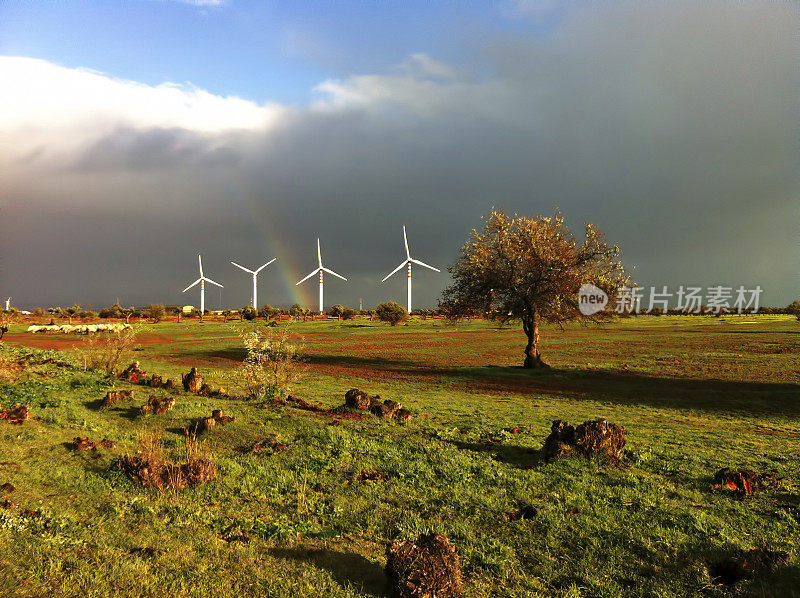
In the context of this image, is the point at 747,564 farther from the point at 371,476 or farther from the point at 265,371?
the point at 265,371

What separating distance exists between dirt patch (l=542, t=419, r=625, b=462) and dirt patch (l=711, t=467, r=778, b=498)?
88.4 inches

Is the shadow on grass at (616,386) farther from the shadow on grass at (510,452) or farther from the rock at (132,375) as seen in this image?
the rock at (132,375)

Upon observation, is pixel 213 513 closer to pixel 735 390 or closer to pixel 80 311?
pixel 735 390

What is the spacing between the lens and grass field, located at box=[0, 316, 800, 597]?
7.10m

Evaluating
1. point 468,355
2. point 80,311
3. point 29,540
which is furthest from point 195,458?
point 80,311

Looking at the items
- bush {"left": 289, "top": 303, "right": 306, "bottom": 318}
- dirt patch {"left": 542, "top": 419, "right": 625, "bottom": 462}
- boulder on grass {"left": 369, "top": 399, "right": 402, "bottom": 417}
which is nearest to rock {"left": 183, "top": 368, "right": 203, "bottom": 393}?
boulder on grass {"left": 369, "top": 399, "right": 402, "bottom": 417}

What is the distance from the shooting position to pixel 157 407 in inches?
626

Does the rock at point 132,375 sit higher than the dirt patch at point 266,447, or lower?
higher

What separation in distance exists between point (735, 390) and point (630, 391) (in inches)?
245

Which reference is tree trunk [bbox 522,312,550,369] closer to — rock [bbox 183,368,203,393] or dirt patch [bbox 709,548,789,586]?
rock [bbox 183,368,203,393]

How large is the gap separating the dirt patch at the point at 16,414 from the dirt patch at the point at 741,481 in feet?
65.5

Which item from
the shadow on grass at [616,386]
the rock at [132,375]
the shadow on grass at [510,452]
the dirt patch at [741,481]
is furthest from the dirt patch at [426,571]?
the rock at [132,375]

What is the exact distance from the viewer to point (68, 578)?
256 inches

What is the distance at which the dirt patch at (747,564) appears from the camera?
728cm
